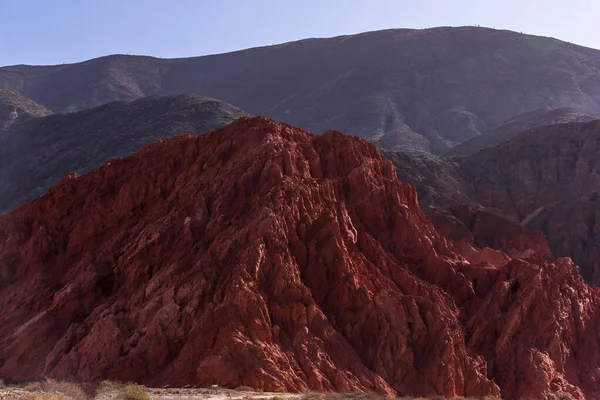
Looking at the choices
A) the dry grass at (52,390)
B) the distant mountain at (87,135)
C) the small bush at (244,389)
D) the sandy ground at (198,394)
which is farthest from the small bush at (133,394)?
the distant mountain at (87,135)

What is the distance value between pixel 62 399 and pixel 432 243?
20.4 meters

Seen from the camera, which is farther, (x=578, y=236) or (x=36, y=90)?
(x=36, y=90)

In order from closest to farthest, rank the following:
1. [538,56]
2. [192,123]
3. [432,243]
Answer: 1. [432,243]
2. [192,123]
3. [538,56]

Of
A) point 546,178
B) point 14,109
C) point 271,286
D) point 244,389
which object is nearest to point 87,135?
point 14,109

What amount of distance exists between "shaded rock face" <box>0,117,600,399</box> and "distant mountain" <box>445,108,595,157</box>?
80.2 metres

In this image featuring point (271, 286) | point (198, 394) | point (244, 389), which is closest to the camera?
point (198, 394)

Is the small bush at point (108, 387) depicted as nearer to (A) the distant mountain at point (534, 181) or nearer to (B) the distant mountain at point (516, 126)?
(A) the distant mountain at point (534, 181)

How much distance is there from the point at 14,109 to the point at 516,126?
8383 centimetres

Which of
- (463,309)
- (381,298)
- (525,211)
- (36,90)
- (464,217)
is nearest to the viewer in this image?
(381,298)

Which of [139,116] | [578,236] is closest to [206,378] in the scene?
[578,236]

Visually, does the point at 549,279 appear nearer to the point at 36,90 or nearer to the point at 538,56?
the point at 538,56

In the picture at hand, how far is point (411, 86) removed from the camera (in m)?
166

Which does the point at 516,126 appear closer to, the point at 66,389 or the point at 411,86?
the point at 411,86

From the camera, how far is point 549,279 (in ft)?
109
